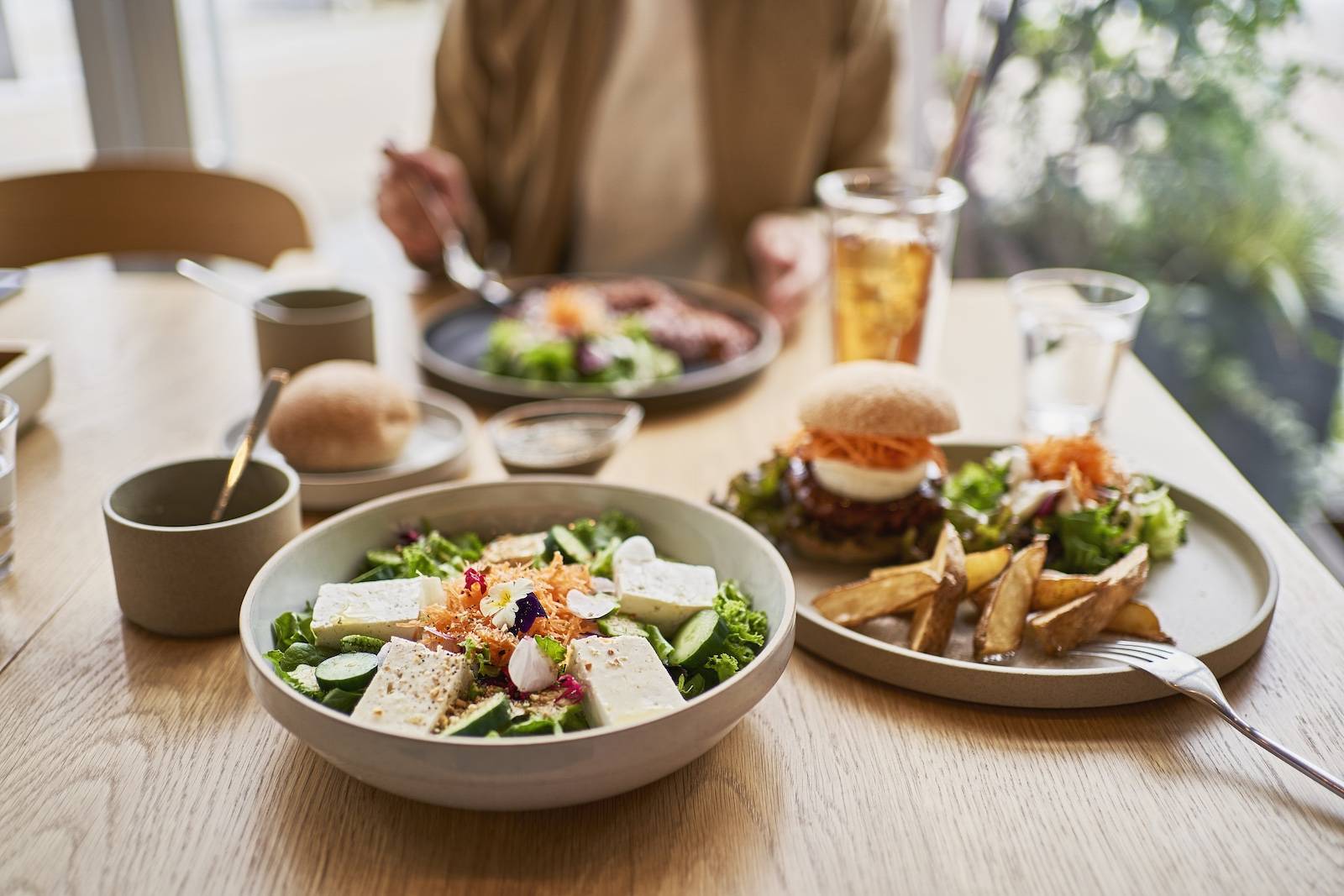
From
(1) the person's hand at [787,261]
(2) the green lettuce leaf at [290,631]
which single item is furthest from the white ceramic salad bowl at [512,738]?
(1) the person's hand at [787,261]

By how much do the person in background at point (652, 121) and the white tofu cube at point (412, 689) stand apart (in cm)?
172

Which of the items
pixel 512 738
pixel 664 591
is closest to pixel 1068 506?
pixel 664 591

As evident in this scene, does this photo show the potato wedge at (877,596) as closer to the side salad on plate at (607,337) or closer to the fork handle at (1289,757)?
the fork handle at (1289,757)

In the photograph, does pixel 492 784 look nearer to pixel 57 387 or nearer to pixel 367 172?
pixel 57 387

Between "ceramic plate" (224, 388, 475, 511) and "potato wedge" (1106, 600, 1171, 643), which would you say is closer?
"potato wedge" (1106, 600, 1171, 643)

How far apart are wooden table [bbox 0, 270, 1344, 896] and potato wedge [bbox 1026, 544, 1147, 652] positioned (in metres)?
0.09

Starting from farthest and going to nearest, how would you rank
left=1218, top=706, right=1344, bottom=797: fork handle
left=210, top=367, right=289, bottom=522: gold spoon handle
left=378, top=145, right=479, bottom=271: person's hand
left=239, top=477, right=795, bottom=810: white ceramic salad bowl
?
left=378, top=145, right=479, bottom=271: person's hand, left=210, top=367, right=289, bottom=522: gold spoon handle, left=1218, top=706, right=1344, bottom=797: fork handle, left=239, top=477, right=795, bottom=810: white ceramic salad bowl

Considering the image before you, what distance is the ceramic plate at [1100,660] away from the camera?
1.03m

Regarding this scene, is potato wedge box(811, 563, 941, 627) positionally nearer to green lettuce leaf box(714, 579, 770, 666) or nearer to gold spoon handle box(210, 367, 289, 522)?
green lettuce leaf box(714, 579, 770, 666)

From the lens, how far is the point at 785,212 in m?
2.78

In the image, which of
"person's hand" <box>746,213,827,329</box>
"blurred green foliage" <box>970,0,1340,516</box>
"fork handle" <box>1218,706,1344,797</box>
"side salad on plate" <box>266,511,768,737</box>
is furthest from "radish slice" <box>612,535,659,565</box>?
"blurred green foliage" <box>970,0,1340,516</box>

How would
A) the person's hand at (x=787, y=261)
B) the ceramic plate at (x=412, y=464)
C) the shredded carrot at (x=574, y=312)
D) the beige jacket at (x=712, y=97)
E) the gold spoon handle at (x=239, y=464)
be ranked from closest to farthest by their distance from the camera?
the gold spoon handle at (x=239, y=464) → the ceramic plate at (x=412, y=464) → the shredded carrot at (x=574, y=312) → the person's hand at (x=787, y=261) → the beige jacket at (x=712, y=97)

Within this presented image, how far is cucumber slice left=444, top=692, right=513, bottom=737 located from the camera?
0.86m

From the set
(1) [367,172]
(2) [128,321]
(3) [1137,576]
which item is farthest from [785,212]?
(1) [367,172]
